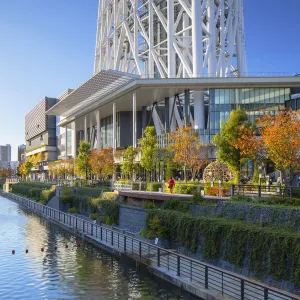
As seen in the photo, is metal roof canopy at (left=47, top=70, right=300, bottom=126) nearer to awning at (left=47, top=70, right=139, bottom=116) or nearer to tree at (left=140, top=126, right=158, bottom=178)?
awning at (left=47, top=70, right=139, bottom=116)

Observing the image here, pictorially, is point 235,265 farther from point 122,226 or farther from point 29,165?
point 29,165

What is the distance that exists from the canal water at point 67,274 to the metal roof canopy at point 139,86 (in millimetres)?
34094

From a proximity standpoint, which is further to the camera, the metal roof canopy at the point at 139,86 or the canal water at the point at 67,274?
the metal roof canopy at the point at 139,86

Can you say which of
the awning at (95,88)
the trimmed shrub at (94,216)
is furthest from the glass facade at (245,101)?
the trimmed shrub at (94,216)

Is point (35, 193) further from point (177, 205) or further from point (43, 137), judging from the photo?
point (43, 137)

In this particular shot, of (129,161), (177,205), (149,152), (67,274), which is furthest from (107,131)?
(67,274)

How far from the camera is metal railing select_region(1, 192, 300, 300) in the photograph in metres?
15.6

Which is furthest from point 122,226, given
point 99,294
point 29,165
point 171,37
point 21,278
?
point 29,165

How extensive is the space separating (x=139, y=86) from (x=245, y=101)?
1589 centimetres

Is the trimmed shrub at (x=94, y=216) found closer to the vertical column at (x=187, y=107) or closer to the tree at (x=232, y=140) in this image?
the tree at (x=232, y=140)

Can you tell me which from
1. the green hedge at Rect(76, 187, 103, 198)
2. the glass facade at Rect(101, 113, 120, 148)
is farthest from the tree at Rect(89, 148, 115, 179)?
the glass facade at Rect(101, 113, 120, 148)

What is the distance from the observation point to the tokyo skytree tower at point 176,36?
227 ft

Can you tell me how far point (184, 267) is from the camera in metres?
20.2

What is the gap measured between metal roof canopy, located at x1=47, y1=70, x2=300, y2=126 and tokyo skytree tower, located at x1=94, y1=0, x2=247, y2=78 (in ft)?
12.3
